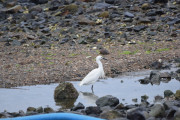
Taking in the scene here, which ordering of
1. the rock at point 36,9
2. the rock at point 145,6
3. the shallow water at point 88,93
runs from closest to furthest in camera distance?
the shallow water at point 88,93 → the rock at point 145,6 → the rock at point 36,9

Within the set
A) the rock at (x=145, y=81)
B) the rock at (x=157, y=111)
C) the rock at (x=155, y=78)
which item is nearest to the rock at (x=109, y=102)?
the rock at (x=157, y=111)

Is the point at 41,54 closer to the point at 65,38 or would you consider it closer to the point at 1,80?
the point at 65,38

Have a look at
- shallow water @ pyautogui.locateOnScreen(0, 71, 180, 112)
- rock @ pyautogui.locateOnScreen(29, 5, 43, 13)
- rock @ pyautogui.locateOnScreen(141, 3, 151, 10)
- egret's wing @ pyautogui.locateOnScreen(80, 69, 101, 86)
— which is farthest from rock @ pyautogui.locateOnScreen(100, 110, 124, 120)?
rock @ pyautogui.locateOnScreen(29, 5, 43, 13)

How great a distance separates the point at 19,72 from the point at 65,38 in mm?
7018

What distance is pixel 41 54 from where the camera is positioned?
2084 cm

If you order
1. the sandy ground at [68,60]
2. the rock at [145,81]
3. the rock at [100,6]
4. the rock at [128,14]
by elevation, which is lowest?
the rock at [145,81]

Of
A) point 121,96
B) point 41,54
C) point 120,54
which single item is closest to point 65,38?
point 41,54

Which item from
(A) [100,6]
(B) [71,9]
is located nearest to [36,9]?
(B) [71,9]

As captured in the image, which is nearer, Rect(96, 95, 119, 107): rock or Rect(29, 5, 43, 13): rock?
Rect(96, 95, 119, 107): rock

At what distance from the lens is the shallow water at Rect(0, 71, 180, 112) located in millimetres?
12555

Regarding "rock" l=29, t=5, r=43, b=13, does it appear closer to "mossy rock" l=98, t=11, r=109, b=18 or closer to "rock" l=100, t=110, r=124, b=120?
"mossy rock" l=98, t=11, r=109, b=18

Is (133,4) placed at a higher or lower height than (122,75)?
higher

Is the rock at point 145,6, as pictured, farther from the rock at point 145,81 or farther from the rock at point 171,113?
the rock at point 171,113

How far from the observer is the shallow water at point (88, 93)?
41.2 feet
